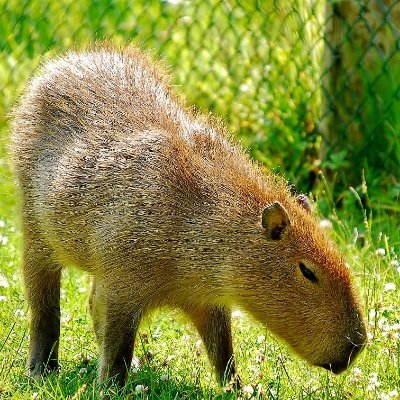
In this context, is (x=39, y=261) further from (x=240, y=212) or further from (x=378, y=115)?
(x=378, y=115)

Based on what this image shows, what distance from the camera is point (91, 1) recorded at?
27.3 feet

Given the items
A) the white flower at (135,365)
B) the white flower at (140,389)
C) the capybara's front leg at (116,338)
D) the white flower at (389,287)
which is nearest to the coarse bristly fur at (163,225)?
the capybara's front leg at (116,338)

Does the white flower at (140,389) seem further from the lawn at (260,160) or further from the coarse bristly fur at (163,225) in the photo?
the coarse bristly fur at (163,225)

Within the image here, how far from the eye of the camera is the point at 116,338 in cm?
463

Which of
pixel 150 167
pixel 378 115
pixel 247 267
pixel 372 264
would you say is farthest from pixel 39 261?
pixel 378 115

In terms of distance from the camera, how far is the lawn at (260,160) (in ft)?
15.9

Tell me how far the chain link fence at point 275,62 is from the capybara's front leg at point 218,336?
212cm

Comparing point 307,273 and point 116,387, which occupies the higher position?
point 307,273

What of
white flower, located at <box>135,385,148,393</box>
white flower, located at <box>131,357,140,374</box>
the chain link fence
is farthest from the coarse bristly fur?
the chain link fence

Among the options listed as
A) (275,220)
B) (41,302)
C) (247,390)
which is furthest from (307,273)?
(41,302)

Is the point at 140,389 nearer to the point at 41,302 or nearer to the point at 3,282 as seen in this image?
the point at 41,302

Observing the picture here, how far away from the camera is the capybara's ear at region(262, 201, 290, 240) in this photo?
4418 millimetres

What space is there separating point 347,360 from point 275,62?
3.70 meters

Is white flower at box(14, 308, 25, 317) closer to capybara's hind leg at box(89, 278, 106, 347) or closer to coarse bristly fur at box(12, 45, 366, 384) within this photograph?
coarse bristly fur at box(12, 45, 366, 384)
